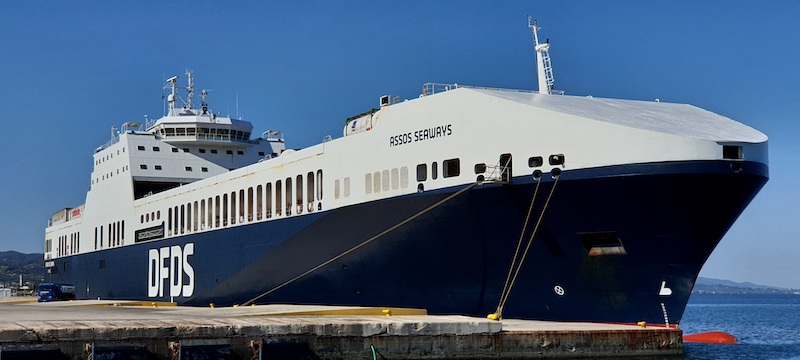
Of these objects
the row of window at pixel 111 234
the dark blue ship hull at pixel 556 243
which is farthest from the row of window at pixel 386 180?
the row of window at pixel 111 234

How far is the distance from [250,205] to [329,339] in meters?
15.3

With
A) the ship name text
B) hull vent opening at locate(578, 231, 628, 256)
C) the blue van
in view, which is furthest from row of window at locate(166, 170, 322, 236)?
the blue van

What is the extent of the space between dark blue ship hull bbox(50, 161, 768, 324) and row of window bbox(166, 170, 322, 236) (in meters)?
1.77

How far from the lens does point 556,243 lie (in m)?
22.8

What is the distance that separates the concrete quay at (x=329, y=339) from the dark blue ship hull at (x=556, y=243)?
84 centimetres

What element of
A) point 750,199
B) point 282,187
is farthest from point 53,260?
point 750,199

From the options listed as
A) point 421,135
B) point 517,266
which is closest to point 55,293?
point 421,135

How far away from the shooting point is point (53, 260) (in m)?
60.9

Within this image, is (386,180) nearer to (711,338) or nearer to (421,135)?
(421,135)

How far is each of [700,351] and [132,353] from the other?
14716mm

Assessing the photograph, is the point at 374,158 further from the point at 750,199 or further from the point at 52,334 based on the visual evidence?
the point at 52,334

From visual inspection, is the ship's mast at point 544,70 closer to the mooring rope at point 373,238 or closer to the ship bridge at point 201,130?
the mooring rope at point 373,238

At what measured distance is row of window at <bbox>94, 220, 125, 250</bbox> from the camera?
47281mm

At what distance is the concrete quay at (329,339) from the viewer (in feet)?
57.7
